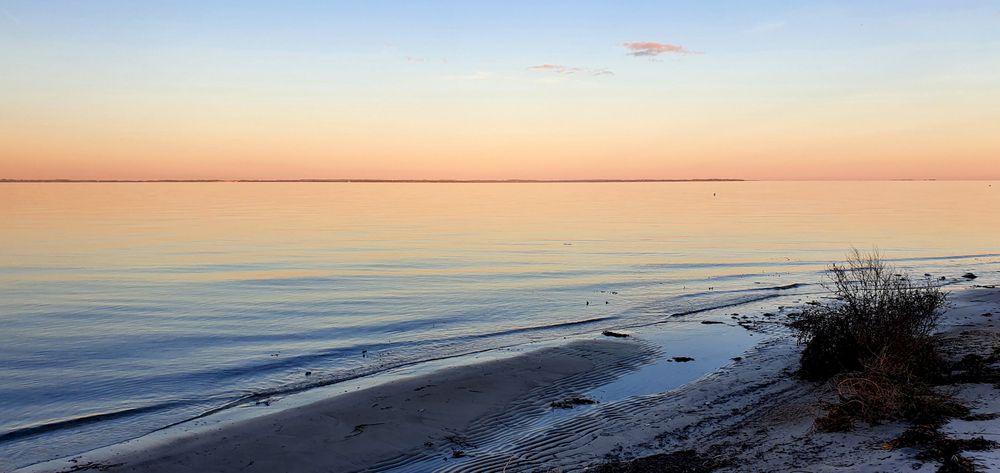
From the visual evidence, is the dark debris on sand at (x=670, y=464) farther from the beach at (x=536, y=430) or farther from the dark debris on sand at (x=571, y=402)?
the dark debris on sand at (x=571, y=402)

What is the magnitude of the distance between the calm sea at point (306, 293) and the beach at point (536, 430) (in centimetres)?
215

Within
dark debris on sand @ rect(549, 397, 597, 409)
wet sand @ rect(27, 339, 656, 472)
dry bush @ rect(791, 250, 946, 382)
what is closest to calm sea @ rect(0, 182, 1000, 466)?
wet sand @ rect(27, 339, 656, 472)

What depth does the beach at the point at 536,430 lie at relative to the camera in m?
9.00

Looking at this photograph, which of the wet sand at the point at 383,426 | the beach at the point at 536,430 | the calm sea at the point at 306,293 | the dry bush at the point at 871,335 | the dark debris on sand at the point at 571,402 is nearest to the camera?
the beach at the point at 536,430

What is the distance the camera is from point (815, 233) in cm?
5041

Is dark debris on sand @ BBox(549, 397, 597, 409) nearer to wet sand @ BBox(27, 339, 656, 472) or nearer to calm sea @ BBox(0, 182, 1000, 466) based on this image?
wet sand @ BBox(27, 339, 656, 472)

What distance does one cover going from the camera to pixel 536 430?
1191 centimetres

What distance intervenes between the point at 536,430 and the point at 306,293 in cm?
1639

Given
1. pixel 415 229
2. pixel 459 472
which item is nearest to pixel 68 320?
pixel 459 472

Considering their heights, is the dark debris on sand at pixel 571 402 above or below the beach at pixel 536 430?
below

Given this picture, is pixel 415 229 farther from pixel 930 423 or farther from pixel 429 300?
pixel 930 423

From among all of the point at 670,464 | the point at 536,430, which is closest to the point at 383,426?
the point at 536,430

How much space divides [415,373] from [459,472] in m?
5.61

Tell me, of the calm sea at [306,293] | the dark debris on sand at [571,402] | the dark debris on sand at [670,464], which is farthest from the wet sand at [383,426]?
the dark debris on sand at [670,464]
